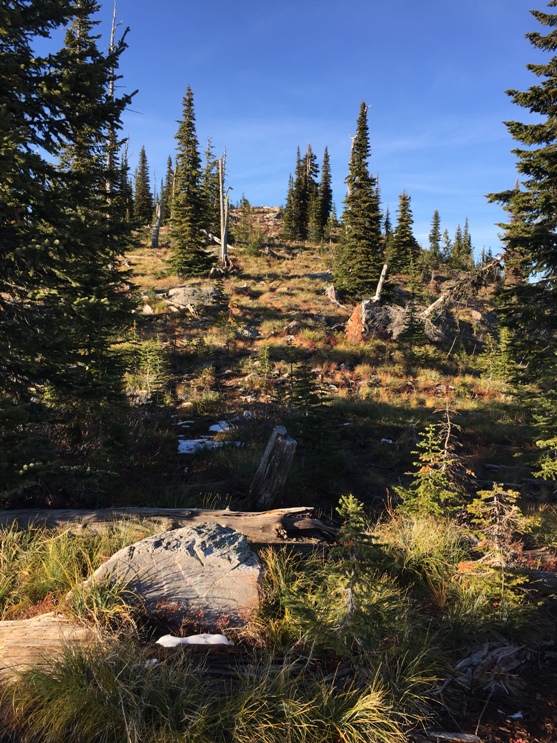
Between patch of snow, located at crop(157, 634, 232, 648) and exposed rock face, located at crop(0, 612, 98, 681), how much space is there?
1.68ft

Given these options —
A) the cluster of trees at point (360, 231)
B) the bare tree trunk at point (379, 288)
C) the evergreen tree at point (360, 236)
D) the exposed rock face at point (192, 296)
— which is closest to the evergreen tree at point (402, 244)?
the cluster of trees at point (360, 231)

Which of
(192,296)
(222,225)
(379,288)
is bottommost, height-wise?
(192,296)

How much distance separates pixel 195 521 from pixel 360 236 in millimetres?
26598

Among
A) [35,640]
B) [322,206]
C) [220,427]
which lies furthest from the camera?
[322,206]

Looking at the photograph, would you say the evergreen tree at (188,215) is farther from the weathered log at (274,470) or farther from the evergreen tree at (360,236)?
the weathered log at (274,470)

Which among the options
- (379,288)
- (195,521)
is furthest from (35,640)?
(379,288)

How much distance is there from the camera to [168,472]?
8.20m

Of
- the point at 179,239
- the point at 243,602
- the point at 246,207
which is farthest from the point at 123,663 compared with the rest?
the point at 246,207

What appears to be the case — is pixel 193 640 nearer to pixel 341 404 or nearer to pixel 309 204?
pixel 341 404

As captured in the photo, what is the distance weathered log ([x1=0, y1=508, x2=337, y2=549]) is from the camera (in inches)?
196

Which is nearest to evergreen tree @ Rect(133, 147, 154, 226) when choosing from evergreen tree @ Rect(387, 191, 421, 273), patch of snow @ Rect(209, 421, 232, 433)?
evergreen tree @ Rect(387, 191, 421, 273)

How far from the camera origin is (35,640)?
322cm

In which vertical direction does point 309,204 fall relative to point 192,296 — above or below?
above

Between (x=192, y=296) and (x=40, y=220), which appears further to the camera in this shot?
(x=192, y=296)
